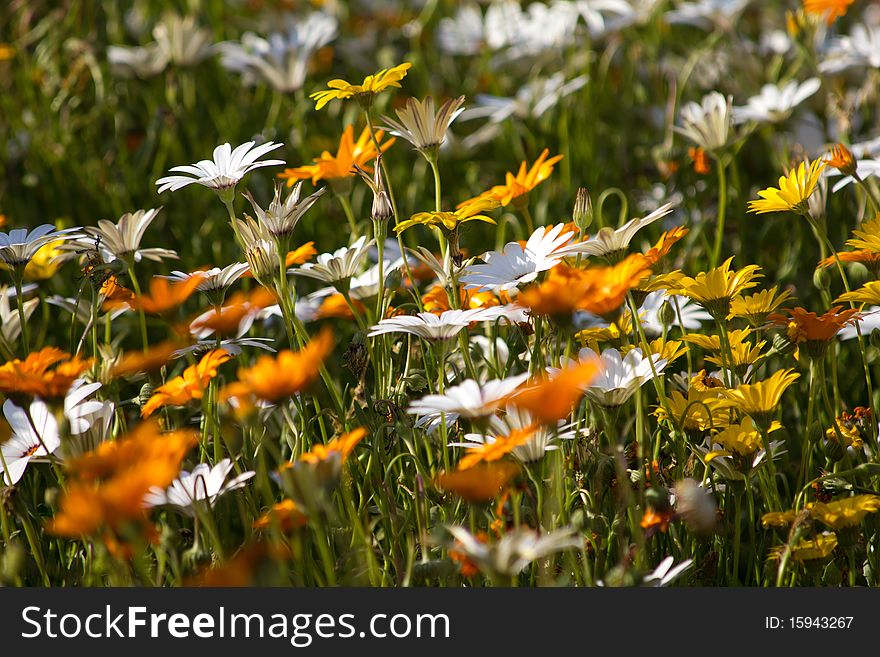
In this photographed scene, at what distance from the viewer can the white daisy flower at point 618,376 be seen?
1150 millimetres

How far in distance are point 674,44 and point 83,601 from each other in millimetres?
2482

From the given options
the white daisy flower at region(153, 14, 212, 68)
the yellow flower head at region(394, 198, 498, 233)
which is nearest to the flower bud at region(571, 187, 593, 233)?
the yellow flower head at region(394, 198, 498, 233)

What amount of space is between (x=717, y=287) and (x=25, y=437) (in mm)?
900

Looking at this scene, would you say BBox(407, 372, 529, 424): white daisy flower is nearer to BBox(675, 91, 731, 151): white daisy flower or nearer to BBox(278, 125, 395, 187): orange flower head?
BBox(278, 125, 395, 187): orange flower head

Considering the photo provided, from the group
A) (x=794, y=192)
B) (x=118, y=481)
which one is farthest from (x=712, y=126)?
(x=118, y=481)

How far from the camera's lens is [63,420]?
3.24 feet

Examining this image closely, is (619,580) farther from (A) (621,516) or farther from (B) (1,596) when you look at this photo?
(B) (1,596)

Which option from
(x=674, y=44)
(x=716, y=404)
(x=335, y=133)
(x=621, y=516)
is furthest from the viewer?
(x=674, y=44)

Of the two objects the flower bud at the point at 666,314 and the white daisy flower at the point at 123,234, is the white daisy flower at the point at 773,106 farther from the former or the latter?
the white daisy flower at the point at 123,234

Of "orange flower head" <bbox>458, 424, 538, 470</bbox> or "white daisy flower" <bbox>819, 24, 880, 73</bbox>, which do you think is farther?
"white daisy flower" <bbox>819, 24, 880, 73</bbox>

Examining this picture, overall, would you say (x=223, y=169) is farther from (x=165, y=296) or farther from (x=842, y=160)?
(x=842, y=160)

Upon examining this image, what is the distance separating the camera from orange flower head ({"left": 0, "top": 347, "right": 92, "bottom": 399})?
1039 millimetres

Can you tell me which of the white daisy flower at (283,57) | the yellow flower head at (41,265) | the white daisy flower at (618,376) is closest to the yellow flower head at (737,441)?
the white daisy flower at (618,376)

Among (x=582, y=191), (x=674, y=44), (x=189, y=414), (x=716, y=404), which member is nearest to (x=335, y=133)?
(x=674, y=44)
